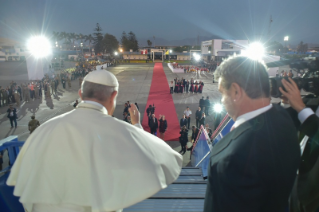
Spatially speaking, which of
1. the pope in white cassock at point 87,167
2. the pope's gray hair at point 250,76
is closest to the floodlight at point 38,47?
the pope in white cassock at point 87,167

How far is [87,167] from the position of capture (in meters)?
1.49

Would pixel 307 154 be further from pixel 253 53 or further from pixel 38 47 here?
pixel 38 47

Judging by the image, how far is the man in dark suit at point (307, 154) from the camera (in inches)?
64.7

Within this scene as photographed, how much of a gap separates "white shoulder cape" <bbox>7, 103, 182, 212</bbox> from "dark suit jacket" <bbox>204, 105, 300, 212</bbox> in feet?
1.62

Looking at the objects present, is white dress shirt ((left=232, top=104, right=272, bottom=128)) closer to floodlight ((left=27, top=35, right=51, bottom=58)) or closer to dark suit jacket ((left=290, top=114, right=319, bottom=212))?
dark suit jacket ((left=290, top=114, right=319, bottom=212))

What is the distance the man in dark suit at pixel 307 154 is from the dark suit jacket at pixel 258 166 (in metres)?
0.45

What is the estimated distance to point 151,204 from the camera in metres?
3.04

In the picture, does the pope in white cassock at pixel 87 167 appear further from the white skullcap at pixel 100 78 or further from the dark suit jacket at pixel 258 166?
the dark suit jacket at pixel 258 166

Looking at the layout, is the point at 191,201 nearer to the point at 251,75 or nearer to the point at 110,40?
the point at 251,75

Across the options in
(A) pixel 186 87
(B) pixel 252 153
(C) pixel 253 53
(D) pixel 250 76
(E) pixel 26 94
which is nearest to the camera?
(B) pixel 252 153

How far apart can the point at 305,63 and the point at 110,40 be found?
94.0 m

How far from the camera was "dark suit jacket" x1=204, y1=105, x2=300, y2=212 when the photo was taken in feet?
4.04

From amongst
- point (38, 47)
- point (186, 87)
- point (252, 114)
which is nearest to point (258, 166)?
point (252, 114)

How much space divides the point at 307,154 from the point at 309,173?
160 mm
